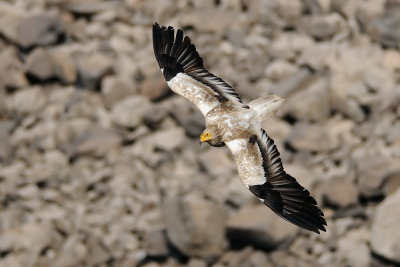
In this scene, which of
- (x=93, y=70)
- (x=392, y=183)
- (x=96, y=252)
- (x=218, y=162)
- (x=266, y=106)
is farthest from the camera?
(x=93, y=70)

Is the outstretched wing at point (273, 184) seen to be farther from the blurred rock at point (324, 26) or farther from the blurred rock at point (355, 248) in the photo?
the blurred rock at point (324, 26)

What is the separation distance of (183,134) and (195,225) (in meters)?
5.27

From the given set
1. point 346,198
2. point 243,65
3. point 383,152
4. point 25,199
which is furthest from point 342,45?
point 25,199

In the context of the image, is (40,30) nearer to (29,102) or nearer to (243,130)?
(29,102)

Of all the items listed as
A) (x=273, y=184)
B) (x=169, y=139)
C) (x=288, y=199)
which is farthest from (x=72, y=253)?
(x=288, y=199)

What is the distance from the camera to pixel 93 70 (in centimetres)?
2594

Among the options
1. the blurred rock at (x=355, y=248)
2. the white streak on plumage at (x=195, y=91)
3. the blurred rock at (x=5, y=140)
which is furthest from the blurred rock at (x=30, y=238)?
the white streak on plumage at (x=195, y=91)

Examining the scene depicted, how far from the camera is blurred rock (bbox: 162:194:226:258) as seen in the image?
19016mm

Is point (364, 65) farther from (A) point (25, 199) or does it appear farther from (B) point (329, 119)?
(A) point (25, 199)

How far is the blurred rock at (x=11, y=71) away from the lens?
26.6 m

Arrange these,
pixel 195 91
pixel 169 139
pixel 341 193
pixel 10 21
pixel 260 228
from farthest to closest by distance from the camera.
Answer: pixel 10 21 → pixel 169 139 → pixel 341 193 → pixel 260 228 → pixel 195 91

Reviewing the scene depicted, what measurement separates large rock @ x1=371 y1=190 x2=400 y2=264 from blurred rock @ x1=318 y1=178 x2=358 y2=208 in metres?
1.19

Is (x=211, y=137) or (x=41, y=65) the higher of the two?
(x=211, y=137)

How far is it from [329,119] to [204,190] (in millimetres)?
4584
